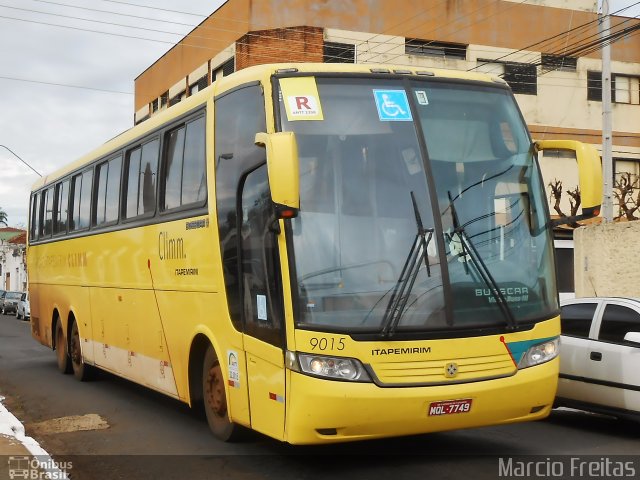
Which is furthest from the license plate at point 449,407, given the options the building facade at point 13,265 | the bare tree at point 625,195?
the building facade at point 13,265

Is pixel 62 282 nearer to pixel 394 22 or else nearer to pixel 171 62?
pixel 394 22

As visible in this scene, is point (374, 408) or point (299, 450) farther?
point (299, 450)

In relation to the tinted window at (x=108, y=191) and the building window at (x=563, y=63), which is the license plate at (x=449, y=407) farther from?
the building window at (x=563, y=63)

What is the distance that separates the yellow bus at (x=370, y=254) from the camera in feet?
21.9

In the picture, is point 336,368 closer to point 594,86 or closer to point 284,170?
point 284,170

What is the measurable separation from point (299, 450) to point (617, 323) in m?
3.78

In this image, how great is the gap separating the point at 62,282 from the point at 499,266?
10.0 metres

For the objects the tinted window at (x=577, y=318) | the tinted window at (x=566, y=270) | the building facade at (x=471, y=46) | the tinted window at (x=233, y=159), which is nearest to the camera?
the tinted window at (x=233, y=159)

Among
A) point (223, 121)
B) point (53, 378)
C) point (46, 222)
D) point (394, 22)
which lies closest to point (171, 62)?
point (394, 22)

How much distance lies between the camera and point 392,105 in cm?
743

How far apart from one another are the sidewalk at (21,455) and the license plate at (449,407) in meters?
3.04

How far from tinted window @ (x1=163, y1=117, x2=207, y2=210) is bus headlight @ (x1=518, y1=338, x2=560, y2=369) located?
342cm

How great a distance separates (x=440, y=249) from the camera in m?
6.95

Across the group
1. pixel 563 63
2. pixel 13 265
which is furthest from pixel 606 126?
pixel 13 265
